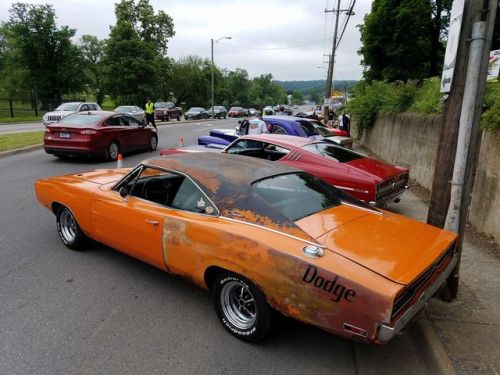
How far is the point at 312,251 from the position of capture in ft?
8.99

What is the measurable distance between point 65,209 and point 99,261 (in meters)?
0.85

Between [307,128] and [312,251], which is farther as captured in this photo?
[307,128]

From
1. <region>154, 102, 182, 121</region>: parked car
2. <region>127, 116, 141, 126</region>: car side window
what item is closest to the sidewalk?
<region>127, 116, 141, 126</region>: car side window

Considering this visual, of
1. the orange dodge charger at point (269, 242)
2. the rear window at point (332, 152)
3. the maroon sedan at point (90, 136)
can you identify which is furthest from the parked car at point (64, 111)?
the orange dodge charger at point (269, 242)

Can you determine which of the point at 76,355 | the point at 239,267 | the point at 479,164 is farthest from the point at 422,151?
the point at 76,355

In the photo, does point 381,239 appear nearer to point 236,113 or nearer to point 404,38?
point 404,38

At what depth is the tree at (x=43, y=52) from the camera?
149ft

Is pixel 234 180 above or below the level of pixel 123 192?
above

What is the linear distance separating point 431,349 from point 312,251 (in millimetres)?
1271

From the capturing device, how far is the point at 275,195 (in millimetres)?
3480

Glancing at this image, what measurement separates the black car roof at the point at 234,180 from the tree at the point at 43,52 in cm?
4686

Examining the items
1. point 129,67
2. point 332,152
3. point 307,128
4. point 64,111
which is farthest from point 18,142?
point 129,67

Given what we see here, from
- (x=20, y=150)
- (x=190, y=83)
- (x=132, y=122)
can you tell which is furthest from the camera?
(x=190, y=83)

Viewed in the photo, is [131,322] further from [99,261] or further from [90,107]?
[90,107]
